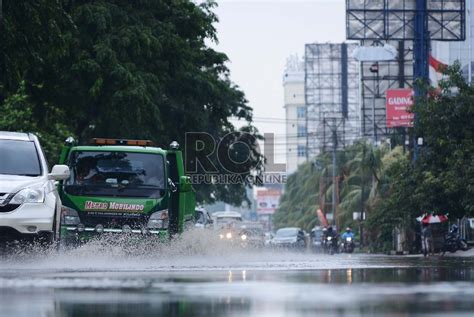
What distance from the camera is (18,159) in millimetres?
19156

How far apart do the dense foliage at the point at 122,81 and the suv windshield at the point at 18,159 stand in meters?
11.3

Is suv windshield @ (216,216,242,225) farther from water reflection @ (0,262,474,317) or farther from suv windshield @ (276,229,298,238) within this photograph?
water reflection @ (0,262,474,317)

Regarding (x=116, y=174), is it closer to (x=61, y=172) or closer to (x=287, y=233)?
(x=61, y=172)

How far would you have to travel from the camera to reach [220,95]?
41969mm

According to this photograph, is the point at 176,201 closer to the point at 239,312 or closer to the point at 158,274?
the point at 158,274

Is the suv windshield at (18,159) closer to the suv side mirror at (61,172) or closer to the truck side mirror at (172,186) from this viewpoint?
the suv side mirror at (61,172)

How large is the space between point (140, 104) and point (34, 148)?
50.7 ft

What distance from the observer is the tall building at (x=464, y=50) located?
3086 inches

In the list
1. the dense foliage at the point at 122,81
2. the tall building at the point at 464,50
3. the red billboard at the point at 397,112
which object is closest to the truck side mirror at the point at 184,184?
the dense foliage at the point at 122,81

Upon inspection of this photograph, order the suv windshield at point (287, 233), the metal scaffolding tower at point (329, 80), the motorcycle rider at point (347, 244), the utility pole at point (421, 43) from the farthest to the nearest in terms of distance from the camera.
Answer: the metal scaffolding tower at point (329, 80)
the suv windshield at point (287, 233)
the motorcycle rider at point (347, 244)
the utility pole at point (421, 43)

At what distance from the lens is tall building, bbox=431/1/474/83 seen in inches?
3086

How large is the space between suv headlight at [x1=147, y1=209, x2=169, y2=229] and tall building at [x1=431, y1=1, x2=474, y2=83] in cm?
5505

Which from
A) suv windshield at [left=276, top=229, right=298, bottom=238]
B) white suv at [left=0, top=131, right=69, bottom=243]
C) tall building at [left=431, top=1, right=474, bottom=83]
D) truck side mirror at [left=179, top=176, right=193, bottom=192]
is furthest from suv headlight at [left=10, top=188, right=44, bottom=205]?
tall building at [left=431, top=1, right=474, bottom=83]

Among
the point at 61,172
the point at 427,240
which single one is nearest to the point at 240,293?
the point at 61,172
